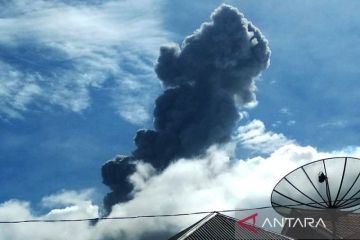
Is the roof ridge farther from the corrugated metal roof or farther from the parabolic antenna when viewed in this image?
the parabolic antenna

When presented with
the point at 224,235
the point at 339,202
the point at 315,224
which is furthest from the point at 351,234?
the point at 224,235

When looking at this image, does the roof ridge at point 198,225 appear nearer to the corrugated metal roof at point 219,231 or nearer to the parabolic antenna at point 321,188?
the corrugated metal roof at point 219,231

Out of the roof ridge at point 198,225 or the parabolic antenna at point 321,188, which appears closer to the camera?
the parabolic antenna at point 321,188

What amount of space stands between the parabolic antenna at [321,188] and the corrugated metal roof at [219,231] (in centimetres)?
218

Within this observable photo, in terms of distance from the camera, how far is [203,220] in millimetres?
25875

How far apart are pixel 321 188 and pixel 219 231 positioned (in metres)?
5.97

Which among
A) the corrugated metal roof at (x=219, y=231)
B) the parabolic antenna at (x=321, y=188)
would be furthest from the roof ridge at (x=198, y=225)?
the parabolic antenna at (x=321, y=188)

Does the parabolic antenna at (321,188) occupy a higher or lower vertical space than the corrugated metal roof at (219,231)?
higher

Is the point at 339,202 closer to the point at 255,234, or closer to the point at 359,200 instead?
the point at 359,200

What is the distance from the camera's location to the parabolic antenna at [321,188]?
22.5m

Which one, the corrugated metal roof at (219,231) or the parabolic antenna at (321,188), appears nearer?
the parabolic antenna at (321,188)

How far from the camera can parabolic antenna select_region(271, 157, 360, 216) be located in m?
22.5

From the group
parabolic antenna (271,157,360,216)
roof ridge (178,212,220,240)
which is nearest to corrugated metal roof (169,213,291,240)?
roof ridge (178,212,220,240)

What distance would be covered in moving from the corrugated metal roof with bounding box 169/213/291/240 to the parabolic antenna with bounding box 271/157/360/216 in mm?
2177
